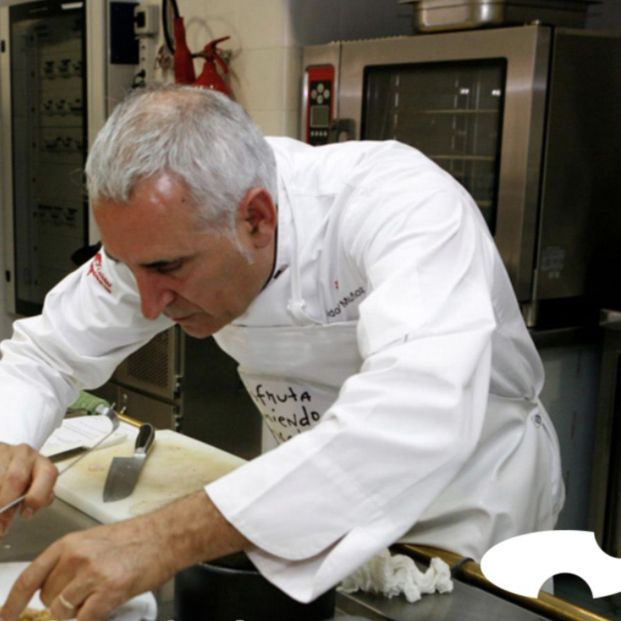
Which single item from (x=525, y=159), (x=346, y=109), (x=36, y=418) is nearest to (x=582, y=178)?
(x=525, y=159)

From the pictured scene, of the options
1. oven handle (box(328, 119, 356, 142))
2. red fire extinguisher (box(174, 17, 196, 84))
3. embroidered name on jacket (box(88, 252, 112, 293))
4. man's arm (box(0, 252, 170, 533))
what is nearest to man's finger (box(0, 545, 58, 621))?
man's arm (box(0, 252, 170, 533))

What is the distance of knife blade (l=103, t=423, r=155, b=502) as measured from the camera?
1250 mm

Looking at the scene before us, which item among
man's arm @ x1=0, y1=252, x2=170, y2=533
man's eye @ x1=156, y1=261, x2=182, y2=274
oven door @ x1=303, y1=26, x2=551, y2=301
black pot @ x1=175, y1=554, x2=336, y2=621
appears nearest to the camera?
black pot @ x1=175, y1=554, x2=336, y2=621

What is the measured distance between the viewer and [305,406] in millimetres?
1384

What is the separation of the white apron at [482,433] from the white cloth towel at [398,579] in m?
0.21

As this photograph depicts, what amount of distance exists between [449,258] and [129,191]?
0.36 metres

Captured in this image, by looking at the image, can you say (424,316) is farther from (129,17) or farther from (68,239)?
(68,239)

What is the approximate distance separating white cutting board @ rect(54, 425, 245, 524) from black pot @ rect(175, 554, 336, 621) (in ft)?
1.12

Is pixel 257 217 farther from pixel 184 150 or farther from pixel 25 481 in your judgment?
pixel 25 481

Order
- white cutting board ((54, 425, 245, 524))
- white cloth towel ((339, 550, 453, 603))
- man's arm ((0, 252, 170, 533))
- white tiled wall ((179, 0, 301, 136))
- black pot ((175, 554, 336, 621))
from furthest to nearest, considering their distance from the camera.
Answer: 1. white tiled wall ((179, 0, 301, 136))
2. man's arm ((0, 252, 170, 533))
3. white cutting board ((54, 425, 245, 524))
4. white cloth towel ((339, 550, 453, 603))
5. black pot ((175, 554, 336, 621))

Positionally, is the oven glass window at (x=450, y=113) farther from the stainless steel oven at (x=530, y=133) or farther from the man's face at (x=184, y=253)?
the man's face at (x=184, y=253)

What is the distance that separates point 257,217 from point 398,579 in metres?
0.45

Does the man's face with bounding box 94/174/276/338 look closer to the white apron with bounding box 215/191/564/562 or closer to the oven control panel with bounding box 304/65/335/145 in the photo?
the white apron with bounding box 215/191/564/562

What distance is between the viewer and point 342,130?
244 centimetres
